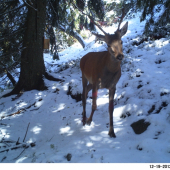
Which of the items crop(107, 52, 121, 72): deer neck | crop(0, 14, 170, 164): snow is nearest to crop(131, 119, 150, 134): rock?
crop(0, 14, 170, 164): snow

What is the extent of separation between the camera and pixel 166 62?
6.37 meters

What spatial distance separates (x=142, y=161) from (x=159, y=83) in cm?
319

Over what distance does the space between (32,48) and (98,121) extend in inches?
163

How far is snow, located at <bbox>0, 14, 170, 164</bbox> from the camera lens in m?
2.67

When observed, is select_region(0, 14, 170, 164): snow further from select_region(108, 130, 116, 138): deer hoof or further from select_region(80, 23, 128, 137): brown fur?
select_region(80, 23, 128, 137): brown fur

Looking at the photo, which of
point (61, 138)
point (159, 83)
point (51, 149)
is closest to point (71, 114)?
point (61, 138)

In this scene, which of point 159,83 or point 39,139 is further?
point 159,83

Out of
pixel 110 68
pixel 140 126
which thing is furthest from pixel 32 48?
pixel 140 126

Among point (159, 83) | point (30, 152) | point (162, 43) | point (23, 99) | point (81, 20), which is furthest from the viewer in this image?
point (81, 20)

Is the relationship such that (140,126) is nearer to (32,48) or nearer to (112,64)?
(112,64)

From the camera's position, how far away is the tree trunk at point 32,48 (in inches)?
260

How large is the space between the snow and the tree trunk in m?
0.51

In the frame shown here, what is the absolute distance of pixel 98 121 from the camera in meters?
4.41

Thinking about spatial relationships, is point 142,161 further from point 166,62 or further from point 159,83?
point 166,62
